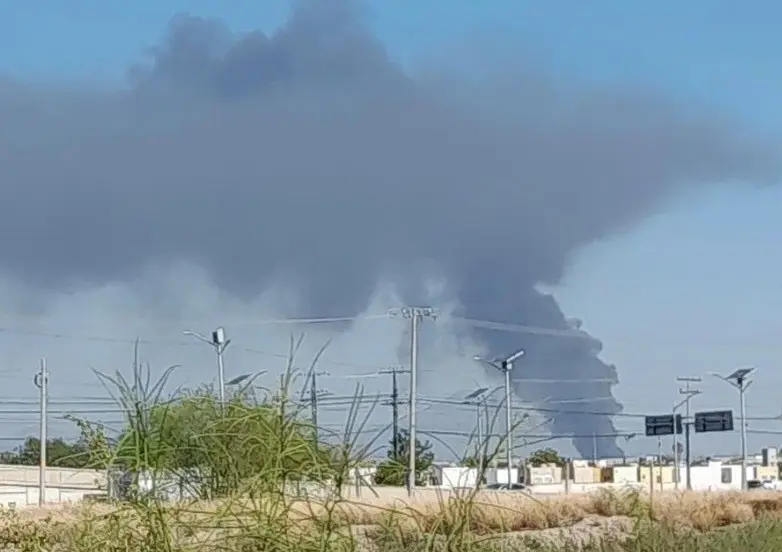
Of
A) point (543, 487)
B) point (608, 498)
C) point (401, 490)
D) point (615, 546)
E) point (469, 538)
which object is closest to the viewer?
point (469, 538)

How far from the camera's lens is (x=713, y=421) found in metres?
84.8

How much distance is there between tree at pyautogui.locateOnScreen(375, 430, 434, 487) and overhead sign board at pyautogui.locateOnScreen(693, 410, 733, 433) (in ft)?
250

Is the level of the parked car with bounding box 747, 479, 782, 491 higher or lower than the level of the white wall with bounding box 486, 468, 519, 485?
lower

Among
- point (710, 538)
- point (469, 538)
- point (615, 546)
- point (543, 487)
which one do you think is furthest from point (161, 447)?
point (543, 487)

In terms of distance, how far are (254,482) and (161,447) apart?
0.55 m

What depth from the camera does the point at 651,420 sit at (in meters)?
85.8

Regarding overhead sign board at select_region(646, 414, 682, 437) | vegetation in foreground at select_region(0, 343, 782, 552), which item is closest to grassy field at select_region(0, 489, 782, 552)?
vegetation in foreground at select_region(0, 343, 782, 552)

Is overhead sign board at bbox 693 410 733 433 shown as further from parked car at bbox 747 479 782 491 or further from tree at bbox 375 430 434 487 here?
tree at bbox 375 430 434 487

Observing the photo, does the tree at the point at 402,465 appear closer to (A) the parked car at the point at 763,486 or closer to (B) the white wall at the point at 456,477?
(B) the white wall at the point at 456,477

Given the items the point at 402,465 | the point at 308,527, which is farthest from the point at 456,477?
the point at 308,527

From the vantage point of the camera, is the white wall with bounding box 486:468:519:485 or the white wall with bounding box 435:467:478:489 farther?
the white wall with bounding box 486:468:519:485

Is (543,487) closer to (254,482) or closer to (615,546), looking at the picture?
(615,546)

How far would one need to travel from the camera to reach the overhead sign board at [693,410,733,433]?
84.4 meters

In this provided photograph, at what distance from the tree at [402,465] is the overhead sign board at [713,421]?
76203 millimetres
